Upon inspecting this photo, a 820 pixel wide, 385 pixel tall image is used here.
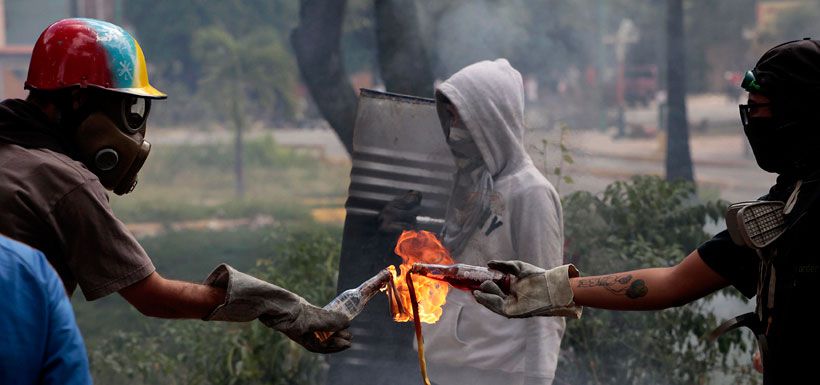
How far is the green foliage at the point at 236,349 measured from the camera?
590cm

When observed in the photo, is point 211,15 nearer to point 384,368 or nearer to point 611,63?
point 611,63

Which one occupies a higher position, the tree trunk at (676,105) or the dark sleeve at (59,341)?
the tree trunk at (676,105)

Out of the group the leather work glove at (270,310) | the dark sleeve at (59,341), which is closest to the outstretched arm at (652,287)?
the leather work glove at (270,310)

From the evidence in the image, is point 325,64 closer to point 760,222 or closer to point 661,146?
point 760,222

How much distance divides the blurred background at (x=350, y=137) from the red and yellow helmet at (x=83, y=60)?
9.54 ft

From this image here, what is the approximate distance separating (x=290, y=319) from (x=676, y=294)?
1309mm

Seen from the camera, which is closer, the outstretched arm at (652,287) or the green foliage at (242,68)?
the outstretched arm at (652,287)

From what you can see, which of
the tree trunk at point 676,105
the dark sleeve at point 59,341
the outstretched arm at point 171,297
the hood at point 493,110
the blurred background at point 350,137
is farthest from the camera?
the tree trunk at point 676,105

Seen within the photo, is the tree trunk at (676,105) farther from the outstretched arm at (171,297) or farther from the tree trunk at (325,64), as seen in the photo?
the outstretched arm at (171,297)

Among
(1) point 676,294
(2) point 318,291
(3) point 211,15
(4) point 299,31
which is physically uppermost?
(3) point 211,15

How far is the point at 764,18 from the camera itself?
58.7 ft

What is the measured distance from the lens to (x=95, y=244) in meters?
2.96

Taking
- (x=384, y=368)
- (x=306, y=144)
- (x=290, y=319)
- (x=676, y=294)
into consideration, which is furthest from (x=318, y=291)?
(x=306, y=144)

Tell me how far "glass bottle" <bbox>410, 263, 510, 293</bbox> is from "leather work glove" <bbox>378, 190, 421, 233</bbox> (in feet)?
4.07
